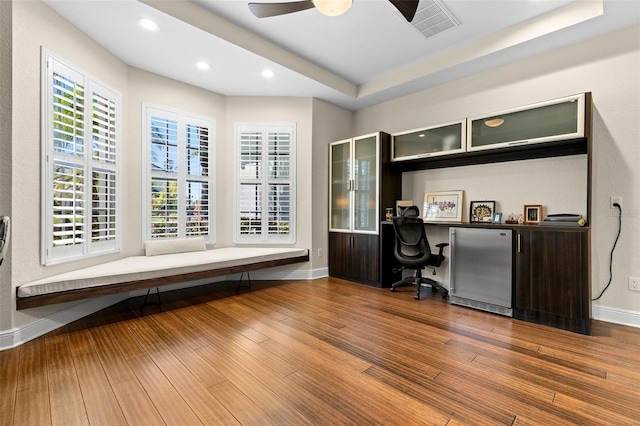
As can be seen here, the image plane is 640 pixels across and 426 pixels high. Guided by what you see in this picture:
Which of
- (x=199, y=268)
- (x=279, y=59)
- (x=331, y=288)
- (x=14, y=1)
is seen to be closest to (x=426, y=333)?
(x=331, y=288)

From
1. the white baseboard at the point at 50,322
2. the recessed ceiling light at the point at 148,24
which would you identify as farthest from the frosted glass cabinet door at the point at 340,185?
the white baseboard at the point at 50,322

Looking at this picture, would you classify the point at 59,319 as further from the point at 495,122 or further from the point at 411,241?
the point at 495,122

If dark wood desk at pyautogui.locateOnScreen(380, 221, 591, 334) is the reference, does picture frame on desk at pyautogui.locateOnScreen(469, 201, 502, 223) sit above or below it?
above

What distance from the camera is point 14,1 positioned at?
2.29 m

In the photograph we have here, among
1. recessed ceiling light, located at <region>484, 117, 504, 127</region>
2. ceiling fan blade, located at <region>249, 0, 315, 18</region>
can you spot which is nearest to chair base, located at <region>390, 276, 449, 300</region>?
Answer: recessed ceiling light, located at <region>484, 117, 504, 127</region>

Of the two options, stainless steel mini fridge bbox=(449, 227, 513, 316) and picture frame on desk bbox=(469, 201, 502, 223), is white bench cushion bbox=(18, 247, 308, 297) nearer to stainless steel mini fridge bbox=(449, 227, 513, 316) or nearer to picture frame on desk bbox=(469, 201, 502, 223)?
stainless steel mini fridge bbox=(449, 227, 513, 316)

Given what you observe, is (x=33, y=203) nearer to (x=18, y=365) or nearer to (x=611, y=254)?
(x=18, y=365)

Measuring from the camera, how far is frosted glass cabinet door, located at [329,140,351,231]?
4625mm

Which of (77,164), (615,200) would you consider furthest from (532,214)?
(77,164)

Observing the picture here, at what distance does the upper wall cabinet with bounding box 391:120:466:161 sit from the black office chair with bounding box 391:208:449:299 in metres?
0.87

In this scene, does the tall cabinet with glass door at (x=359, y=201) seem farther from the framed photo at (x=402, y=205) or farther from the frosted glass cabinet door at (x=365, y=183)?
the framed photo at (x=402, y=205)

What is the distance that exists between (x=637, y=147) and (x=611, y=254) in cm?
106

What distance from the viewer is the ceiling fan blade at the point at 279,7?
2275mm

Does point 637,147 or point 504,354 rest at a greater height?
point 637,147
